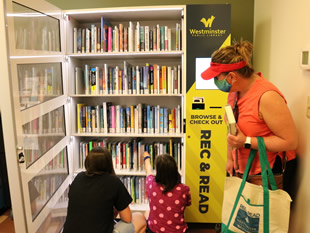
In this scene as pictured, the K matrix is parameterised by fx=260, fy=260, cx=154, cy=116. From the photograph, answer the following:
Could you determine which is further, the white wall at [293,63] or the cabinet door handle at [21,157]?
the cabinet door handle at [21,157]

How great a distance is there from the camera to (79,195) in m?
1.63

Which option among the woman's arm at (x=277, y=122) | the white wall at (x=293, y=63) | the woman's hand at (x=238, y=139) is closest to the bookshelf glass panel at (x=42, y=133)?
the woman's hand at (x=238, y=139)

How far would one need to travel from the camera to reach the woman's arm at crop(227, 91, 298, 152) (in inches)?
49.6

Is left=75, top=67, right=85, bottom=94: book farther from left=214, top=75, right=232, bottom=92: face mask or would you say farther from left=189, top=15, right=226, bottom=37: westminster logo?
left=214, top=75, right=232, bottom=92: face mask

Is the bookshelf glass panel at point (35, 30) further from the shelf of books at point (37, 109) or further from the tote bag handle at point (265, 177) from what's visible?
the tote bag handle at point (265, 177)

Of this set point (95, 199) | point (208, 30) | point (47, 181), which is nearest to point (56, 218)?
point (47, 181)

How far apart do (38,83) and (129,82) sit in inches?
35.6

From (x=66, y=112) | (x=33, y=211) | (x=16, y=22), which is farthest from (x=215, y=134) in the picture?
(x=16, y=22)

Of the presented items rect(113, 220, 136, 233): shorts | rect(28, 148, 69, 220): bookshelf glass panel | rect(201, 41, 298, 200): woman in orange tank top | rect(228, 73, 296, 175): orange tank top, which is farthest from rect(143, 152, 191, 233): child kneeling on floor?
rect(28, 148, 69, 220): bookshelf glass panel

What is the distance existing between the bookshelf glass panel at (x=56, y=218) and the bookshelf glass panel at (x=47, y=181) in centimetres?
14

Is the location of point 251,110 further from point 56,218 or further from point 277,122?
point 56,218

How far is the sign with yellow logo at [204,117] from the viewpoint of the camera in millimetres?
2355

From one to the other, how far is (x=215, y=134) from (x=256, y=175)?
3.54ft

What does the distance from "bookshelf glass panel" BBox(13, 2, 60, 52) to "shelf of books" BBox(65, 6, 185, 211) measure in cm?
24
